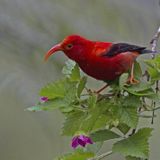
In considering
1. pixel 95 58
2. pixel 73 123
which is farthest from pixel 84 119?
pixel 95 58

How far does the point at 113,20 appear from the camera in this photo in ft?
5.96

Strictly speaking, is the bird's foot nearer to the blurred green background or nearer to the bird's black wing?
the bird's black wing

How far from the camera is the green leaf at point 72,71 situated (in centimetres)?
82

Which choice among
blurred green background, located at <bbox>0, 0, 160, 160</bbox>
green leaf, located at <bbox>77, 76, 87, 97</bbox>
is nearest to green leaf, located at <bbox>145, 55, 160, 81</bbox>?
green leaf, located at <bbox>77, 76, 87, 97</bbox>

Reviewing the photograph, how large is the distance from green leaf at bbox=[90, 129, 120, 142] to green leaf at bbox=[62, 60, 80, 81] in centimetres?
9

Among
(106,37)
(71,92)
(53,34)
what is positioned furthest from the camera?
(106,37)

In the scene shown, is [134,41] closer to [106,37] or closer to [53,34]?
[106,37]

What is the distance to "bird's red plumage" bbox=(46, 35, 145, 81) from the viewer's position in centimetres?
86

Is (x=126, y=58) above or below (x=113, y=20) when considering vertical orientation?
below

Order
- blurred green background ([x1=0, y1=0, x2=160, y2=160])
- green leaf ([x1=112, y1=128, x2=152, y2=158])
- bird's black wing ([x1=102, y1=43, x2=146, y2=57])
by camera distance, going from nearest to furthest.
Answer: green leaf ([x1=112, y1=128, x2=152, y2=158]) → bird's black wing ([x1=102, y1=43, x2=146, y2=57]) → blurred green background ([x1=0, y1=0, x2=160, y2=160])

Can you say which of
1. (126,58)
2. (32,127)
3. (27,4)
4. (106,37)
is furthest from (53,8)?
(126,58)

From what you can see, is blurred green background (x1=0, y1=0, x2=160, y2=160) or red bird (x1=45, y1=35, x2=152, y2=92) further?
blurred green background (x1=0, y1=0, x2=160, y2=160)

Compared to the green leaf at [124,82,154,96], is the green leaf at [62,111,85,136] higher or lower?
lower

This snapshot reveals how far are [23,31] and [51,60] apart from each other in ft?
0.48
